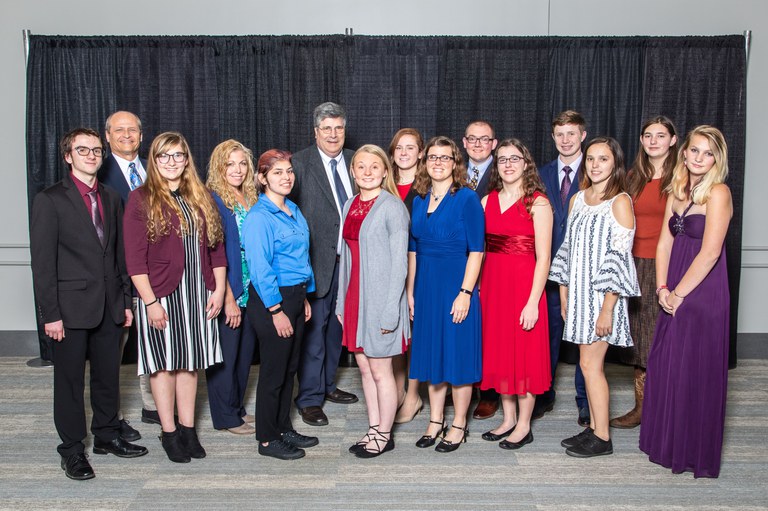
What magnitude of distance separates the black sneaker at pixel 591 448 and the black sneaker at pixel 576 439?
0.06 feet

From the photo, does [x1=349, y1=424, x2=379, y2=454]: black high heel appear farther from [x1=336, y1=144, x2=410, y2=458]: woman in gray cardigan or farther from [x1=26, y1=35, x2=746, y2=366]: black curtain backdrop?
[x1=26, y1=35, x2=746, y2=366]: black curtain backdrop

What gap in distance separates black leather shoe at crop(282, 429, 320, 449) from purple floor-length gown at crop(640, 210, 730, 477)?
168cm

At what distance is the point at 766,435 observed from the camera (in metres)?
3.70

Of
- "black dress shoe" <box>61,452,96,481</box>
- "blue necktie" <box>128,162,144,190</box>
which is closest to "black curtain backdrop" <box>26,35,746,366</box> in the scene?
"blue necktie" <box>128,162,144,190</box>

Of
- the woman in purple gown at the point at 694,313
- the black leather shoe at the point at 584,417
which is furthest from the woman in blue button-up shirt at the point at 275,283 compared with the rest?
the woman in purple gown at the point at 694,313

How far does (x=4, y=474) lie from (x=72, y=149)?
152cm

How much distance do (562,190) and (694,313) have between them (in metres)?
1.11

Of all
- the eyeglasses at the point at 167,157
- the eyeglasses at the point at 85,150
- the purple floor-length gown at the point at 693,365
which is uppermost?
the eyeglasses at the point at 85,150

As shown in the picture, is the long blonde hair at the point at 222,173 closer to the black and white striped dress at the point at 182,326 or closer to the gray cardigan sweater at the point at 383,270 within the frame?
the black and white striped dress at the point at 182,326

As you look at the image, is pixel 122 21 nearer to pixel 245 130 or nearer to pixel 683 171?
pixel 245 130

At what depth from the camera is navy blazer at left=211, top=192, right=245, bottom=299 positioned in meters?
3.38

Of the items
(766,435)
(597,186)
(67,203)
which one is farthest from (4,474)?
(766,435)

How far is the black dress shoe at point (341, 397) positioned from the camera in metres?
4.26

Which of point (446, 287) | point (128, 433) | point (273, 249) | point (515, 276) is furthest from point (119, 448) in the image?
point (515, 276)
